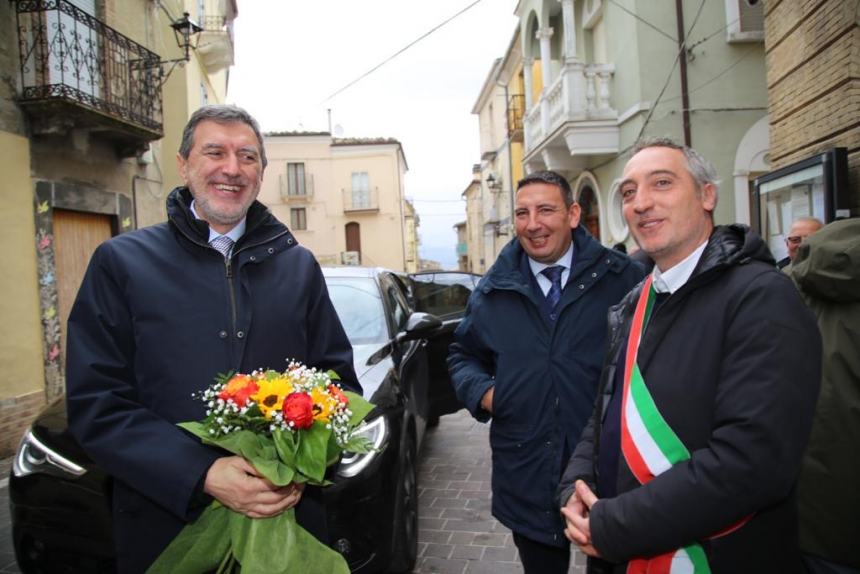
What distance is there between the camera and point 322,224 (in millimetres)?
38219

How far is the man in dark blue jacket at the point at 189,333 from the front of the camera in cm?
170

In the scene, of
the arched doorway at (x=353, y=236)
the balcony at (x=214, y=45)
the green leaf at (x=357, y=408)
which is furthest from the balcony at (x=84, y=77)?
the arched doorway at (x=353, y=236)

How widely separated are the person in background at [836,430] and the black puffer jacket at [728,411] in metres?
0.80

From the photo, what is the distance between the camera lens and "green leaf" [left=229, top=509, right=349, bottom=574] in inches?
65.3

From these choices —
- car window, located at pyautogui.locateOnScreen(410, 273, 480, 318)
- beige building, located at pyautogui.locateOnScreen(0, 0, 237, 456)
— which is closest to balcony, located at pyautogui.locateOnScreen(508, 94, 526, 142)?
beige building, located at pyautogui.locateOnScreen(0, 0, 237, 456)

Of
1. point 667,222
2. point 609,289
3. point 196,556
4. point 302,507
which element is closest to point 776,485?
point 667,222

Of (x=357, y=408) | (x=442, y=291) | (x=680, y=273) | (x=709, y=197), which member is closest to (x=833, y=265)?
(x=709, y=197)

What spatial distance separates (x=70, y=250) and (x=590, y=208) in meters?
11.3

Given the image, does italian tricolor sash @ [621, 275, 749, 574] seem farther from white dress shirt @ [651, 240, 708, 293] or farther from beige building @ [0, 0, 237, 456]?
beige building @ [0, 0, 237, 456]

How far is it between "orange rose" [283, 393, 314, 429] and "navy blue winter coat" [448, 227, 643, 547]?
1.11m

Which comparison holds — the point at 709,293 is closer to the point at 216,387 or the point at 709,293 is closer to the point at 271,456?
the point at 271,456

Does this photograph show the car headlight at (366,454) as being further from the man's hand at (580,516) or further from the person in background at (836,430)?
the person in background at (836,430)

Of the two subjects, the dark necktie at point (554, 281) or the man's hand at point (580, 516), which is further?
the dark necktie at point (554, 281)

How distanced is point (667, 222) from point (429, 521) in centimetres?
347
